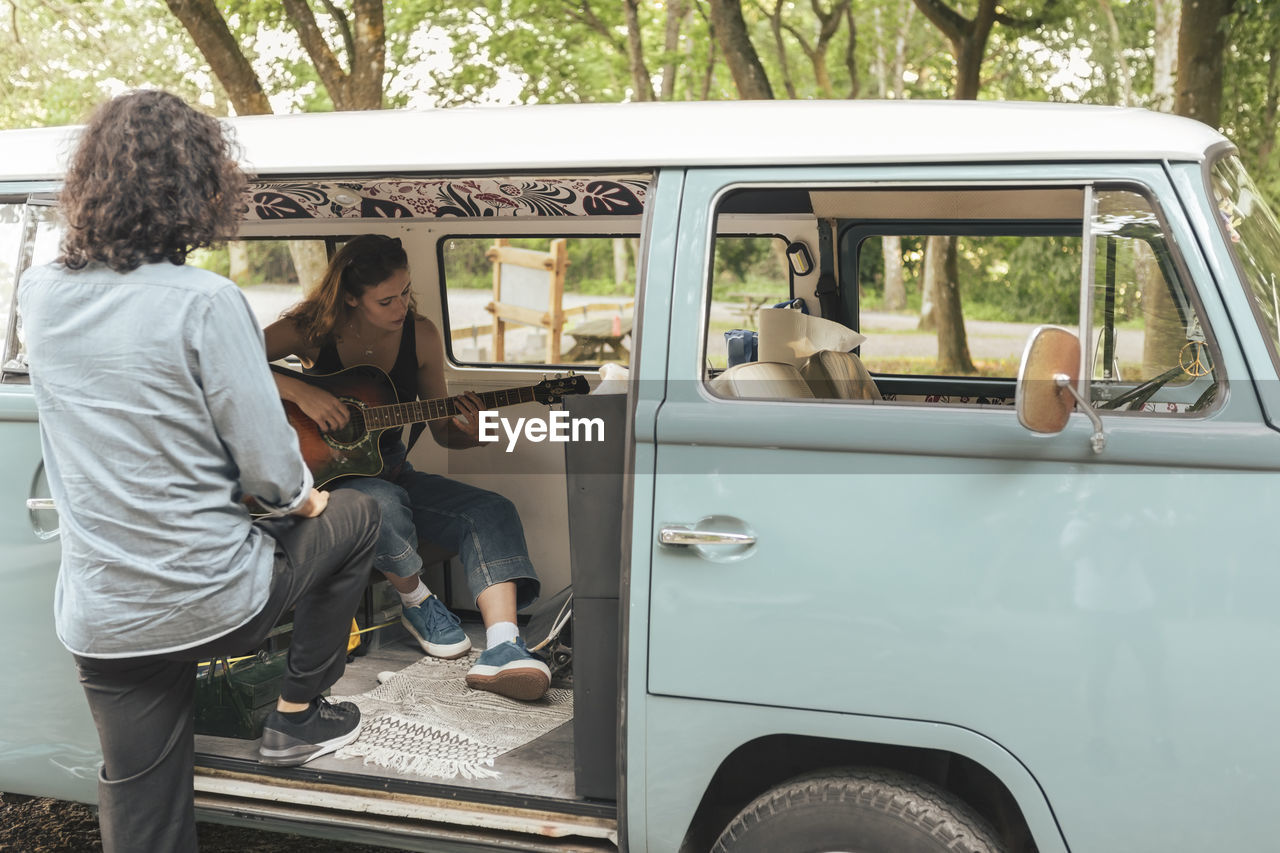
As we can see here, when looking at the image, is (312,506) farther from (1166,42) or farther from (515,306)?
(1166,42)

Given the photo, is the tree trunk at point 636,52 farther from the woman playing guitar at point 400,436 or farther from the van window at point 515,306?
the woman playing guitar at point 400,436

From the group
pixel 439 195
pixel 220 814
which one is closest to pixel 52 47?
pixel 439 195

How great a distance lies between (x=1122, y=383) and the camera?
312 centimetres

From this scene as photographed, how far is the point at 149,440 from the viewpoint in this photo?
2.31 meters

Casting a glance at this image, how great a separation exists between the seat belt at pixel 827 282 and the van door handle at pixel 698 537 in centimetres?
220

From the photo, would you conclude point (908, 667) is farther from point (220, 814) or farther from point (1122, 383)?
point (220, 814)

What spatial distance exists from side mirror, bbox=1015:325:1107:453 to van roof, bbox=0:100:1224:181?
452mm

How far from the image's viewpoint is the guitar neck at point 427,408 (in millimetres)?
4328

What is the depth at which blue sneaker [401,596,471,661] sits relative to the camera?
427 centimetres

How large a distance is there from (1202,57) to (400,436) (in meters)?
6.34

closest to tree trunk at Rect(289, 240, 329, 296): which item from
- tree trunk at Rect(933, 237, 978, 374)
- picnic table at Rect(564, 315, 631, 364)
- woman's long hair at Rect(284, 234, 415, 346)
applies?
woman's long hair at Rect(284, 234, 415, 346)

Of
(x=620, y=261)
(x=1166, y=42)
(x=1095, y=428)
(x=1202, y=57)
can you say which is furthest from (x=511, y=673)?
(x=620, y=261)

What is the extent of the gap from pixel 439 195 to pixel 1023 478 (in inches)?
118

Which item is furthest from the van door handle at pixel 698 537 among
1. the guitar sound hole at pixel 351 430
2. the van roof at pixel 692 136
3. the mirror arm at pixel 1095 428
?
the guitar sound hole at pixel 351 430
